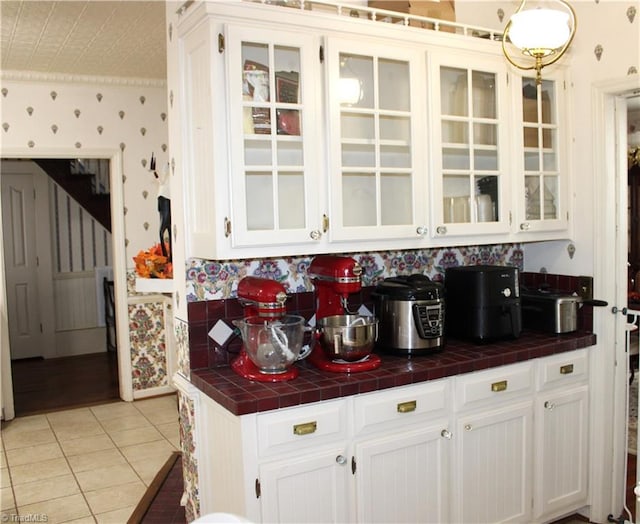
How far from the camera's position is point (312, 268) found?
2.69 m

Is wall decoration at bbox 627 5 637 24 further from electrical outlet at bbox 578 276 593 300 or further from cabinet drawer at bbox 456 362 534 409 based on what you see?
cabinet drawer at bbox 456 362 534 409

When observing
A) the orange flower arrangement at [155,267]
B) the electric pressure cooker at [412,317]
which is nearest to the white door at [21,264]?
the orange flower arrangement at [155,267]

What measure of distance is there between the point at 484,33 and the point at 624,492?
2419mm

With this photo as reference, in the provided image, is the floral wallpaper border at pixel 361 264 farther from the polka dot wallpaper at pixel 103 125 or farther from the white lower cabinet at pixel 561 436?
the polka dot wallpaper at pixel 103 125

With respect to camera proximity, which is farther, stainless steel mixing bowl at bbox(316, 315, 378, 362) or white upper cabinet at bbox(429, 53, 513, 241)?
white upper cabinet at bbox(429, 53, 513, 241)

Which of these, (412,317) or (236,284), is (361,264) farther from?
(236,284)

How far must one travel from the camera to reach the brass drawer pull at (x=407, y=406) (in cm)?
245

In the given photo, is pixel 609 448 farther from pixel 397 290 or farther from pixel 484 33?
pixel 484 33

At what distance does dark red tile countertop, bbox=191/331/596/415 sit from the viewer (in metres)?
2.19

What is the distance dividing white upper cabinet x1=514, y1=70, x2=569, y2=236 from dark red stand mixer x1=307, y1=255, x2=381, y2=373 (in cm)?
100

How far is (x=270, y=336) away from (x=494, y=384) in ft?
3.44

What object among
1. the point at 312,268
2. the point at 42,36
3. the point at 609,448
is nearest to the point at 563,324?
the point at 609,448

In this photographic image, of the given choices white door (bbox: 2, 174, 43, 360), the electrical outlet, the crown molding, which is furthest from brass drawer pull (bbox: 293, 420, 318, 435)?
white door (bbox: 2, 174, 43, 360)

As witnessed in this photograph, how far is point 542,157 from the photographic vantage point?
10.3ft
